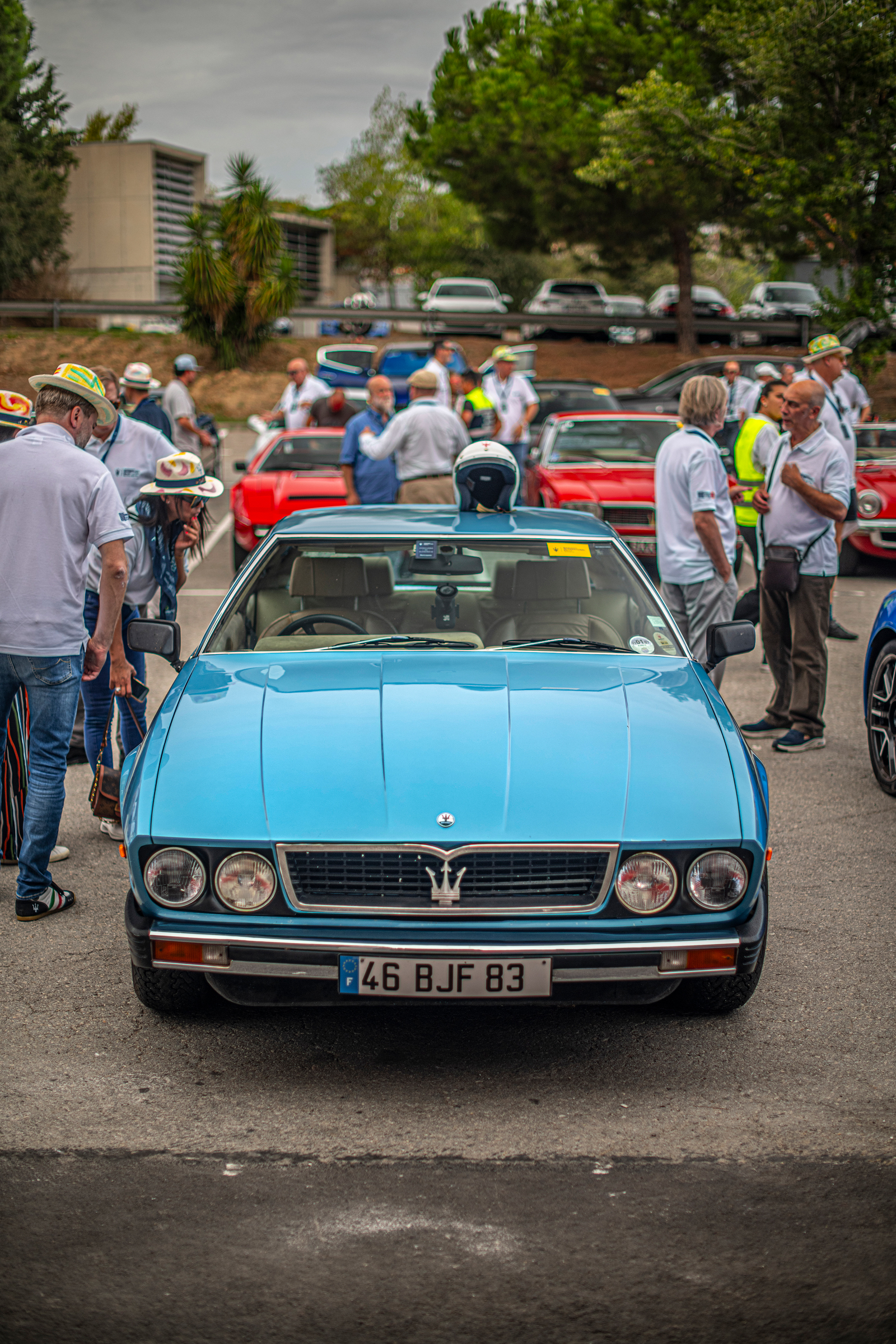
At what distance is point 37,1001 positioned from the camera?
13.3 feet

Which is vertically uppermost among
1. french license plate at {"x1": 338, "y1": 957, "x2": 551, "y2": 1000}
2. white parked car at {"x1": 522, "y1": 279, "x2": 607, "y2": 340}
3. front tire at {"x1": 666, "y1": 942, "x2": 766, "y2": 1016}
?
white parked car at {"x1": 522, "y1": 279, "x2": 607, "y2": 340}

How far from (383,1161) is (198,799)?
1044mm

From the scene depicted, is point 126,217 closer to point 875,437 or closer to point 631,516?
point 875,437

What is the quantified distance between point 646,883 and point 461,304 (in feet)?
105

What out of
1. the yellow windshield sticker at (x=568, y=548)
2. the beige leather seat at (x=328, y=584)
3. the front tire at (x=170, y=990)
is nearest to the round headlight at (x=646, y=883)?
the front tire at (x=170, y=990)

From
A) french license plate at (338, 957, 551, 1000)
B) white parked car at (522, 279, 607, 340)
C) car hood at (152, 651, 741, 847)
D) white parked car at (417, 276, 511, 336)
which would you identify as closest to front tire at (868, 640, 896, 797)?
car hood at (152, 651, 741, 847)

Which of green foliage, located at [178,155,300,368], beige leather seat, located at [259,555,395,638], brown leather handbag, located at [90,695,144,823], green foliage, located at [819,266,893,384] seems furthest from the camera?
green foliage, located at [178,155,300,368]

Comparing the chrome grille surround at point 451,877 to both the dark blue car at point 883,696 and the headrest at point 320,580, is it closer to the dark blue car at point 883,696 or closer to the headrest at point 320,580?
Answer: the headrest at point 320,580

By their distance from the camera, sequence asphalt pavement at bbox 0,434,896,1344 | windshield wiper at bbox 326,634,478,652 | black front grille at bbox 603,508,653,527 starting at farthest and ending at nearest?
black front grille at bbox 603,508,653,527
windshield wiper at bbox 326,634,478,652
asphalt pavement at bbox 0,434,896,1344

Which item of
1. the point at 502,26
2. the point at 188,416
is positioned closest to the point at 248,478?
the point at 188,416

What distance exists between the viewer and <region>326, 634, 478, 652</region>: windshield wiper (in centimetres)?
457

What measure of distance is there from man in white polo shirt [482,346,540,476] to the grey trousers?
660 cm

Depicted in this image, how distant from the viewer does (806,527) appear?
277 inches

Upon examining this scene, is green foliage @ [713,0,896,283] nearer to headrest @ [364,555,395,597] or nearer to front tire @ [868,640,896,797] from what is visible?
front tire @ [868,640,896,797]
